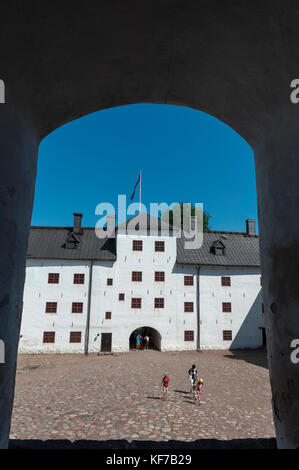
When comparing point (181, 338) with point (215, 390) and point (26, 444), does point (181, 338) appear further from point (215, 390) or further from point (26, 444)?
point (26, 444)

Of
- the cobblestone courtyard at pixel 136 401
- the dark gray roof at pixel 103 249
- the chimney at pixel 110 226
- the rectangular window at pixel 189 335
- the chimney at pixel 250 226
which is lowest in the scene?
the cobblestone courtyard at pixel 136 401

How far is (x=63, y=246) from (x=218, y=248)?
1552 centimetres

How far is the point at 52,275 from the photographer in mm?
24516

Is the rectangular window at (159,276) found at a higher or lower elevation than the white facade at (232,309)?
higher

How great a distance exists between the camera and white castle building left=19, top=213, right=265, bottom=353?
2377 centimetres

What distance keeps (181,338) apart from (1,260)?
80.0 ft

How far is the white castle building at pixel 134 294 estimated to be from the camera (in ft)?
78.0

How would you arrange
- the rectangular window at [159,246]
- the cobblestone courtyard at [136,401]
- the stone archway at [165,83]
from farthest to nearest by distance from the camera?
the rectangular window at [159,246], the cobblestone courtyard at [136,401], the stone archway at [165,83]

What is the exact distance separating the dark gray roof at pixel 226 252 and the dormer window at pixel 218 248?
0.51 ft

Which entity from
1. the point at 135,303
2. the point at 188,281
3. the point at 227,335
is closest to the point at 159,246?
the point at 188,281

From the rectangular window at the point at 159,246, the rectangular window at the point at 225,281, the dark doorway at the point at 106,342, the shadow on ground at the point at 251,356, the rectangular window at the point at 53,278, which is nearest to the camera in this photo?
the shadow on ground at the point at 251,356

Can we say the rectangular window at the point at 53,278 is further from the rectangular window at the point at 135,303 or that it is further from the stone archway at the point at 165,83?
the stone archway at the point at 165,83

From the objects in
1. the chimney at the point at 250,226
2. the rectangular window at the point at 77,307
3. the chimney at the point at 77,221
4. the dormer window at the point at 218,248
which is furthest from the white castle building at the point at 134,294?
the chimney at the point at 250,226
